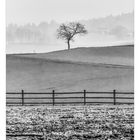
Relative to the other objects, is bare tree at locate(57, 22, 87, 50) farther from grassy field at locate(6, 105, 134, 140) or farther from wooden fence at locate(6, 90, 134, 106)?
grassy field at locate(6, 105, 134, 140)

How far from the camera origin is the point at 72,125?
52.3 feet

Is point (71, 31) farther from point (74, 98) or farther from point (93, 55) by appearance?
point (93, 55)

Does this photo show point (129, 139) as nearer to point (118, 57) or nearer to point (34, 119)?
point (34, 119)

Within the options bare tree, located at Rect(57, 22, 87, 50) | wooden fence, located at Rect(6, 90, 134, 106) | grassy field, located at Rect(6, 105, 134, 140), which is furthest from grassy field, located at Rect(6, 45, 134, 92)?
grassy field, located at Rect(6, 105, 134, 140)

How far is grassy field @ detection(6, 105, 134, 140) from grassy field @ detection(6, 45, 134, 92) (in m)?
18.7

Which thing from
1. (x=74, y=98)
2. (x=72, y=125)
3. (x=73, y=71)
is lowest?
(x=72, y=125)

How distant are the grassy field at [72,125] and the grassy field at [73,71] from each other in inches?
736

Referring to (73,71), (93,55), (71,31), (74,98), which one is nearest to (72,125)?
(74,98)

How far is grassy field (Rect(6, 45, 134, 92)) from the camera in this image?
40.1 meters

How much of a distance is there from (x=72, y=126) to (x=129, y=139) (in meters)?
3.37

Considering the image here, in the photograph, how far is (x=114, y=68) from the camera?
4847 cm

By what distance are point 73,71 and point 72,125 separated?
31449 mm

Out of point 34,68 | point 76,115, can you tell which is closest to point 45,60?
point 34,68

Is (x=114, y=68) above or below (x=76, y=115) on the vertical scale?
above
